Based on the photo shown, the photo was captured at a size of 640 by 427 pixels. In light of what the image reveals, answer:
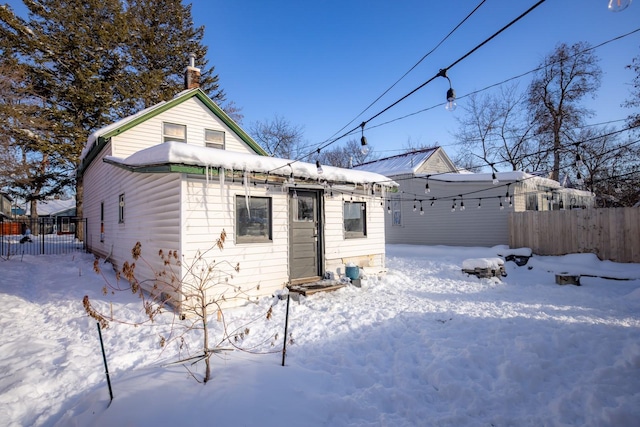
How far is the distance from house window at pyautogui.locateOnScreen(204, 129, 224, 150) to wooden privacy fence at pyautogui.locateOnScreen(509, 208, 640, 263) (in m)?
12.6

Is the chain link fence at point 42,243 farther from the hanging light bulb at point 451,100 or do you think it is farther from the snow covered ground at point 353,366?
the hanging light bulb at point 451,100

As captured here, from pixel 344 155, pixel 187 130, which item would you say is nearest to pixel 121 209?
pixel 187 130

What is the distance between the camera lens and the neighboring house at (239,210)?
19.7 ft

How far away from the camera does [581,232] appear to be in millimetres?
10539

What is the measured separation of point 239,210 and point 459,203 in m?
11.7

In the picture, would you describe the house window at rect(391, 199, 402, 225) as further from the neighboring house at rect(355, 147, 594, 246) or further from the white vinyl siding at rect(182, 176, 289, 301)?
the white vinyl siding at rect(182, 176, 289, 301)

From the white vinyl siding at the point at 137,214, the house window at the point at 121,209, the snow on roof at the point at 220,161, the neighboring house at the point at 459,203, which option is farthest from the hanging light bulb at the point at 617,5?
the house window at the point at 121,209

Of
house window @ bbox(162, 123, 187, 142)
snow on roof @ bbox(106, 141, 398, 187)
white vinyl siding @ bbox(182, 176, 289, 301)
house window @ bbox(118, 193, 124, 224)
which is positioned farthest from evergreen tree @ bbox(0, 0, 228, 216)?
white vinyl siding @ bbox(182, 176, 289, 301)

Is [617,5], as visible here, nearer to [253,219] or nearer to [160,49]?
[253,219]

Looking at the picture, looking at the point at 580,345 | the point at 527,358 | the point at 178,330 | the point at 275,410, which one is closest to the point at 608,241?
the point at 580,345

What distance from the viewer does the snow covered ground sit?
2857 mm

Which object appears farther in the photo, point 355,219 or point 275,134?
point 275,134

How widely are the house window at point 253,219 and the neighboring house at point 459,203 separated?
7.12 m

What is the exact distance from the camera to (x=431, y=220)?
51.0ft
